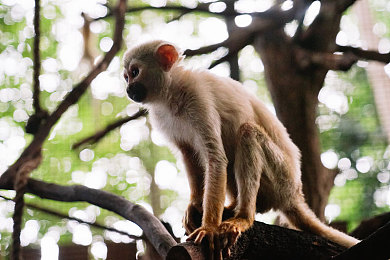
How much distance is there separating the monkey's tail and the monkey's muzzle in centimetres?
136

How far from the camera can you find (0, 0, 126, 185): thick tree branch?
2193 millimetres

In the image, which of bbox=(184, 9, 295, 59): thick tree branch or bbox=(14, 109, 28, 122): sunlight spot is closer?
bbox=(184, 9, 295, 59): thick tree branch

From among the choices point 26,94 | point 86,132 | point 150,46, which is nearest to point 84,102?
point 86,132

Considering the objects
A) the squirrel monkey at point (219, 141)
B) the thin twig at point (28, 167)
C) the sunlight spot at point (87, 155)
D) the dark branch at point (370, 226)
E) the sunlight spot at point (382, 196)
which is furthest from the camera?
the sunlight spot at point (87, 155)

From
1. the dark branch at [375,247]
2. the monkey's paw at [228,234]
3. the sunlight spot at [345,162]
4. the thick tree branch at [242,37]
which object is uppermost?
the thick tree branch at [242,37]

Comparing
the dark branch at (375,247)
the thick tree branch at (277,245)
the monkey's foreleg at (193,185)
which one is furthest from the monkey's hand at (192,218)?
the dark branch at (375,247)

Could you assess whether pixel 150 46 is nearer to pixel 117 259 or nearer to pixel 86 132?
pixel 117 259

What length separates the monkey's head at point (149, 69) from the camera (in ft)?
11.3

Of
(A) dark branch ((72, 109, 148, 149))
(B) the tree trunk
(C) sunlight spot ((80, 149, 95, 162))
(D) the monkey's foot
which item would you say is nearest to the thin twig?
(D) the monkey's foot

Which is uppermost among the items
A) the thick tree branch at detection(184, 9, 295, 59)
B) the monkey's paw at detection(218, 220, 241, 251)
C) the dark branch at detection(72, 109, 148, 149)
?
the thick tree branch at detection(184, 9, 295, 59)

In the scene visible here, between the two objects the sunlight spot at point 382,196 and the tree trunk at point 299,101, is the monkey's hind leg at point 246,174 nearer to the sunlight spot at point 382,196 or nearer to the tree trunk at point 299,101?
the tree trunk at point 299,101

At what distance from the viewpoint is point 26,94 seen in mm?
6426

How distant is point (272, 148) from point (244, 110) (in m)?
0.36

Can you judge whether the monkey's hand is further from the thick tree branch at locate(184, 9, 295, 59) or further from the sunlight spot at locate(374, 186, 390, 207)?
the sunlight spot at locate(374, 186, 390, 207)
